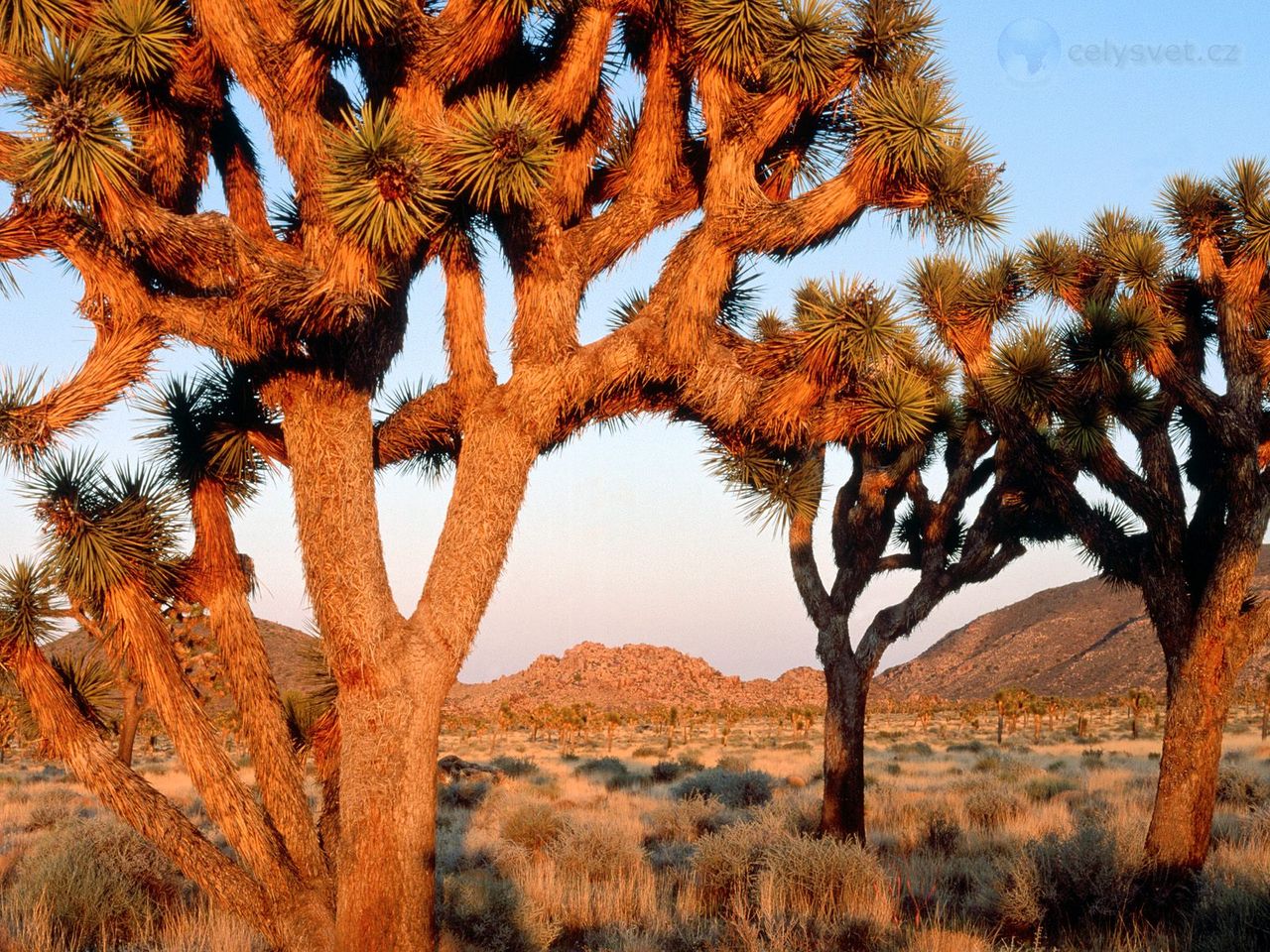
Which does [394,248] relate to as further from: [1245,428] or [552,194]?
[1245,428]

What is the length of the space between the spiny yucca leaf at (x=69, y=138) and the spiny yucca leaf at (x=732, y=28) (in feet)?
12.2

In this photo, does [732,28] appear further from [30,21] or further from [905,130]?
[30,21]

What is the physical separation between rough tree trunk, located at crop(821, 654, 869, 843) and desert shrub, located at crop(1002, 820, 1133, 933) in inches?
98.4

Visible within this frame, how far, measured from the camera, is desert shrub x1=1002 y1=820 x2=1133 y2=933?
23.2ft

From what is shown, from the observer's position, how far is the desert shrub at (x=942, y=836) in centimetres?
1063

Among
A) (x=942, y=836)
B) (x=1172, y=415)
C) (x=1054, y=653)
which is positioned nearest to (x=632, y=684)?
(x=1054, y=653)

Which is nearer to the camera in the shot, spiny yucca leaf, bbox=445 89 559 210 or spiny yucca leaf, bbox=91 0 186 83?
spiny yucca leaf, bbox=445 89 559 210

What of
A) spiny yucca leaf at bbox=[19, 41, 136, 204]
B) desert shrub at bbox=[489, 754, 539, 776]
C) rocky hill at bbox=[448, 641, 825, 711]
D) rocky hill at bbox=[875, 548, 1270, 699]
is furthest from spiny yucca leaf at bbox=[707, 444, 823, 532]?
rocky hill at bbox=[448, 641, 825, 711]

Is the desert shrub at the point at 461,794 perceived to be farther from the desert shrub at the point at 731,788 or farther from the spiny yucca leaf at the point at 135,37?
the spiny yucca leaf at the point at 135,37

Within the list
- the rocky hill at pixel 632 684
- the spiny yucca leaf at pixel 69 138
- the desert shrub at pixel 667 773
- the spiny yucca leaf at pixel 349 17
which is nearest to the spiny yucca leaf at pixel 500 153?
the spiny yucca leaf at pixel 349 17

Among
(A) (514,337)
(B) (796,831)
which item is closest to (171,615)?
(A) (514,337)

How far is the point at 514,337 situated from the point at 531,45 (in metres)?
2.27

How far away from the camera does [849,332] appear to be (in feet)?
22.2

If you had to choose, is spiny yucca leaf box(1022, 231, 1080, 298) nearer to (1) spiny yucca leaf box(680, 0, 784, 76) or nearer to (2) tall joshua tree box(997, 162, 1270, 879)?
(2) tall joshua tree box(997, 162, 1270, 879)
